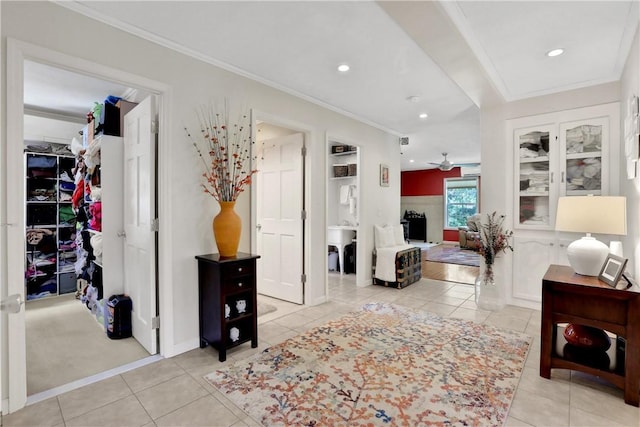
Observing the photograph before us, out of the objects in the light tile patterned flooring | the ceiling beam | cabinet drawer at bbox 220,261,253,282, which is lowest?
the light tile patterned flooring

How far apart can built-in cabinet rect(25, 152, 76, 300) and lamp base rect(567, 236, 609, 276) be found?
18.6 ft

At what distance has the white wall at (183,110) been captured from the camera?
1928mm

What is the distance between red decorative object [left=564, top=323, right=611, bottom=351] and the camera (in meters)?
2.23

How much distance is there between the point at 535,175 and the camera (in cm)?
368

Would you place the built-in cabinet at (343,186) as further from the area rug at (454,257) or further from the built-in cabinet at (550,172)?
the area rug at (454,257)

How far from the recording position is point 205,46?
253cm

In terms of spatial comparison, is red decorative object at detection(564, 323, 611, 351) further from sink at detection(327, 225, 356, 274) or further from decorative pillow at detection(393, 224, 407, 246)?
sink at detection(327, 225, 356, 274)

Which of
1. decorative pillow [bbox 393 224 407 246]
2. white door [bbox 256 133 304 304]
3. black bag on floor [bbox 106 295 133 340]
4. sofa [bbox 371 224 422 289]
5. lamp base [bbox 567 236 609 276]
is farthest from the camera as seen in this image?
decorative pillow [bbox 393 224 407 246]

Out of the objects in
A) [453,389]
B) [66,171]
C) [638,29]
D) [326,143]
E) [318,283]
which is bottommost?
[453,389]

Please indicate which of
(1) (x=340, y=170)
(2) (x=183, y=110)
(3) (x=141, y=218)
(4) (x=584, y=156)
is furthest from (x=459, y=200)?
(3) (x=141, y=218)

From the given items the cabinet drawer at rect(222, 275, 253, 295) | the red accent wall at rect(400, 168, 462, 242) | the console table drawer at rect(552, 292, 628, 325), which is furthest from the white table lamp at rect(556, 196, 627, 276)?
the red accent wall at rect(400, 168, 462, 242)

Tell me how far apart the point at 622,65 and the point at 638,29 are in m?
0.84

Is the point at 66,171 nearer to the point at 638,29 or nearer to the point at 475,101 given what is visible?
the point at 475,101

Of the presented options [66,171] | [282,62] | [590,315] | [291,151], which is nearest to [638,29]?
[590,315]
